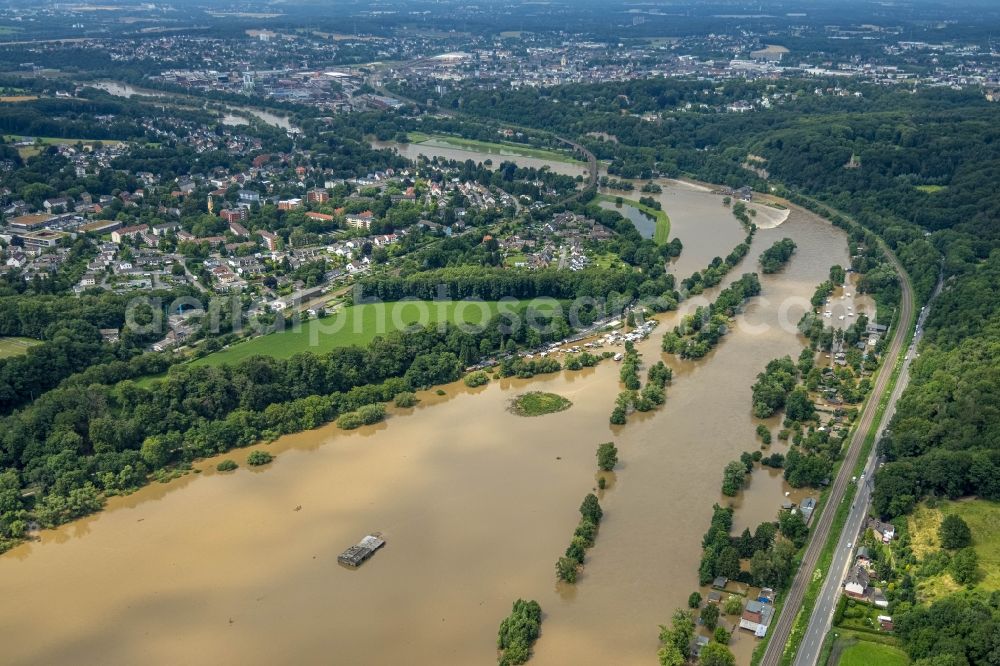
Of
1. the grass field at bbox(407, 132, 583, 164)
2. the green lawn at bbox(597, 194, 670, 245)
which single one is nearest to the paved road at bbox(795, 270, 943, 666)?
the green lawn at bbox(597, 194, 670, 245)

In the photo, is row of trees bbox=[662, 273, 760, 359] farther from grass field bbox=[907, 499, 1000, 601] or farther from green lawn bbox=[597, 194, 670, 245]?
grass field bbox=[907, 499, 1000, 601]

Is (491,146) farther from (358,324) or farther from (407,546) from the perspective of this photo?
(407,546)

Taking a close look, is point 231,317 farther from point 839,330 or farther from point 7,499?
point 839,330

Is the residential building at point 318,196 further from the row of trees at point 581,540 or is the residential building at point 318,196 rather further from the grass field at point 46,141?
the row of trees at point 581,540

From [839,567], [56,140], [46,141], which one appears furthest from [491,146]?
[839,567]

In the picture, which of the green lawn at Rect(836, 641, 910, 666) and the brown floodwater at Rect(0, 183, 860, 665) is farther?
the brown floodwater at Rect(0, 183, 860, 665)

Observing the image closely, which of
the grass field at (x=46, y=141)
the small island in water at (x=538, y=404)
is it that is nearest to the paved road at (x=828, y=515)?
the small island in water at (x=538, y=404)

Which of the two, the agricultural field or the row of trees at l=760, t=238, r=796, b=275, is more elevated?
the row of trees at l=760, t=238, r=796, b=275
